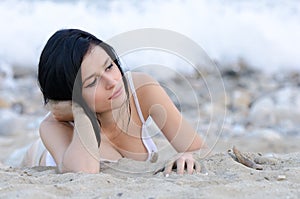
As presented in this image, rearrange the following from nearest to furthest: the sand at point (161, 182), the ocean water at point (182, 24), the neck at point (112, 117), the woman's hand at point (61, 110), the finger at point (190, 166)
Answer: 1. the sand at point (161, 182)
2. the finger at point (190, 166)
3. the woman's hand at point (61, 110)
4. the neck at point (112, 117)
5. the ocean water at point (182, 24)

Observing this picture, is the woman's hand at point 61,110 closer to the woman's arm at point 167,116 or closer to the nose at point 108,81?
the nose at point 108,81

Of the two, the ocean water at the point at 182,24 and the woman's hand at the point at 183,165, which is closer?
the woman's hand at the point at 183,165

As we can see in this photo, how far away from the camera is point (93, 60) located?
8.28ft

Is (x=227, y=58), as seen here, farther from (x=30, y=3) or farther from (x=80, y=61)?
(x=80, y=61)

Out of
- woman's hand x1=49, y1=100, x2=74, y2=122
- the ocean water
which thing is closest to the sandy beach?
woman's hand x1=49, y1=100, x2=74, y2=122

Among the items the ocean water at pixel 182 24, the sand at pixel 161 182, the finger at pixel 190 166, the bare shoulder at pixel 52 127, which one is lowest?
the sand at pixel 161 182

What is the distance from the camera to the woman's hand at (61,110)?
103 inches

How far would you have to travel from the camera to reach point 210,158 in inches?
99.2

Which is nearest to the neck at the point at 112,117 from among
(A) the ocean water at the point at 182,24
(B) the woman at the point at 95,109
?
(B) the woman at the point at 95,109

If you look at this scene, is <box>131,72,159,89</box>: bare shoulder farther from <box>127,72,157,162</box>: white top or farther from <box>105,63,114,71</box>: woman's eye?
<box>105,63,114,71</box>: woman's eye

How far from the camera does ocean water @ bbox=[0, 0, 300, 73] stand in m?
8.34

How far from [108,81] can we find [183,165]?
473 mm

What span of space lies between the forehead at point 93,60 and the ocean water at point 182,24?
5.50m

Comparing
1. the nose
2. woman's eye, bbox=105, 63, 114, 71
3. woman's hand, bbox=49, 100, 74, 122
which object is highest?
woman's eye, bbox=105, 63, 114, 71
